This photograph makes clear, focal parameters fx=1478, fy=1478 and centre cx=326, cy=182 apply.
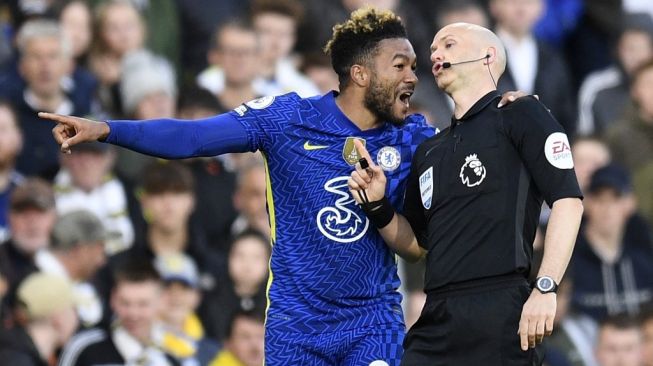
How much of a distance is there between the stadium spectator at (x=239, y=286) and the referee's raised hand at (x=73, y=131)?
13.9 feet

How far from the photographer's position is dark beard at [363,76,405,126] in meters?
7.04

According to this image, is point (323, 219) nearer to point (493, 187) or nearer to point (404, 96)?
point (404, 96)

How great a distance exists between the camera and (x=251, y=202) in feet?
36.8

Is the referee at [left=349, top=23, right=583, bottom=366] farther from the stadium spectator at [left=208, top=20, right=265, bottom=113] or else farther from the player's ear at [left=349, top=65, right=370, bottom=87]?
the stadium spectator at [left=208, top=20, right=265, bottom=113]

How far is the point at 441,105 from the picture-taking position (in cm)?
1238

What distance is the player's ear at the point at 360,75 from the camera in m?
7.14

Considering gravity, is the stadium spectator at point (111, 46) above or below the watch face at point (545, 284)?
above

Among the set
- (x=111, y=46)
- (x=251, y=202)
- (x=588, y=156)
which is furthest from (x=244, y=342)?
(x=588, y=156)

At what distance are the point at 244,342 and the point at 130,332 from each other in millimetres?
886

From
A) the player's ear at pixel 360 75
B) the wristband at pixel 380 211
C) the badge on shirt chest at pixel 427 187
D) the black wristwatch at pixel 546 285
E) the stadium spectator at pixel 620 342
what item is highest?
the player's ear at pixel 360 75

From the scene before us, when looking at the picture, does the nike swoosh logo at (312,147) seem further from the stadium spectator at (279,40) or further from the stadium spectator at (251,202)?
the stadium spectator at (279,40)

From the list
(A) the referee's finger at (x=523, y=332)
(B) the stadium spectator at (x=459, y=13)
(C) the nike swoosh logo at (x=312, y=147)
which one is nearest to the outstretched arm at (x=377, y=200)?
(C) the nike swoosh logo at (x=312, y=147)

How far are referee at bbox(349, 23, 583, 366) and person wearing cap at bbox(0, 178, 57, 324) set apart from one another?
4.05 metres

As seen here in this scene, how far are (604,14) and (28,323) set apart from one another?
21.9 feet
